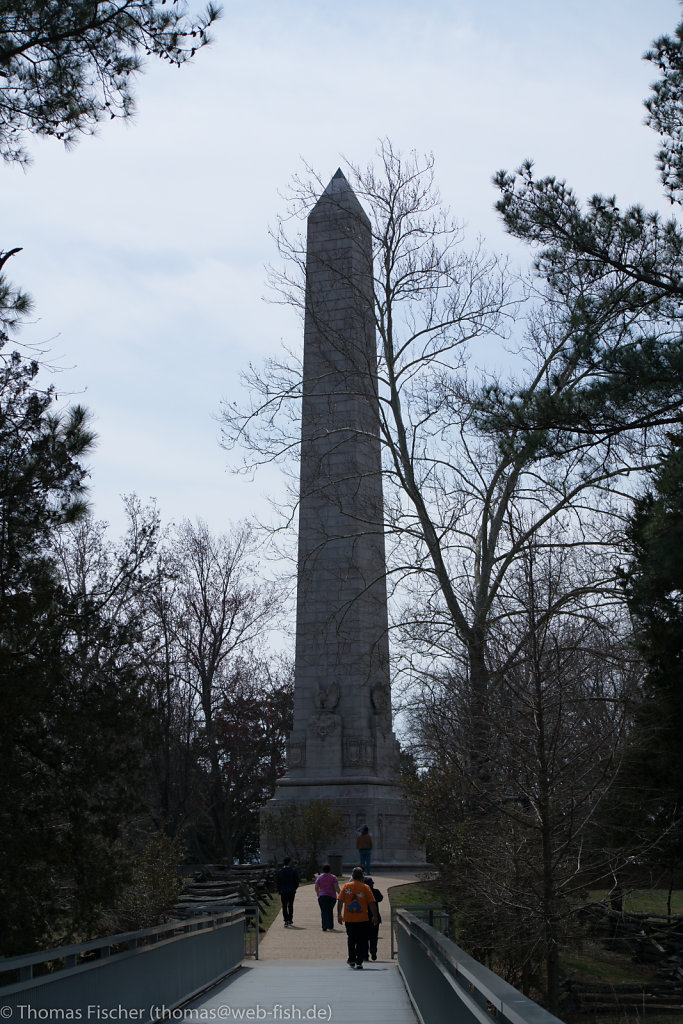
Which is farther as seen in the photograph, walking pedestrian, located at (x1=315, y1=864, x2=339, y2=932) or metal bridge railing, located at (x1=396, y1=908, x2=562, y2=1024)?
walking pedestrian, located at (x1=315, y1=864, x2=339, y2=932)

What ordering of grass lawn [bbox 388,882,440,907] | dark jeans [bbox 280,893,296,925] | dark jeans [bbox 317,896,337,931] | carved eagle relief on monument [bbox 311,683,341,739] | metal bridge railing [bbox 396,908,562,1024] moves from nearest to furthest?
1. metal bridge railing [bbox 396,908,562,1024]
2. grass lawn [bbox 388,882,440,907]
3. dark jeans [bbox 317,896,337,931]
4. dark jeans [bbox 280,893,296,925]
5. carved eagle relief on monument [bbox 311,683,341,739]

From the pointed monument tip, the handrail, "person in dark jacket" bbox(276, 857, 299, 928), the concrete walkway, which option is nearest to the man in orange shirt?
the concrete walkway

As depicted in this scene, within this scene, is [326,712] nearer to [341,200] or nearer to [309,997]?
[341,200]

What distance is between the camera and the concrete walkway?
372 inches

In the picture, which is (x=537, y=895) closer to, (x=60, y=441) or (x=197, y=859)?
(x=60, y=441)

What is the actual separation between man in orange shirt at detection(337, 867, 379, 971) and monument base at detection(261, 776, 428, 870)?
538 inches

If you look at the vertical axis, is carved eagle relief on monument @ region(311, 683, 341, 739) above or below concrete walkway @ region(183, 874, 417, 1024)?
above

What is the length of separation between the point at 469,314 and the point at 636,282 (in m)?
10.1

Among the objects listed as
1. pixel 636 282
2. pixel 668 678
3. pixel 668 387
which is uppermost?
pixel 636 282

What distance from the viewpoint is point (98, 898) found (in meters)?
9.62

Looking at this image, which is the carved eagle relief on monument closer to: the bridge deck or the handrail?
the bridge deck

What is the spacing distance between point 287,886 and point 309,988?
833 cm

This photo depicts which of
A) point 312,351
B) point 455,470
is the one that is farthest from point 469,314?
point 312,351

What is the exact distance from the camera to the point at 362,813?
92.3 feet
